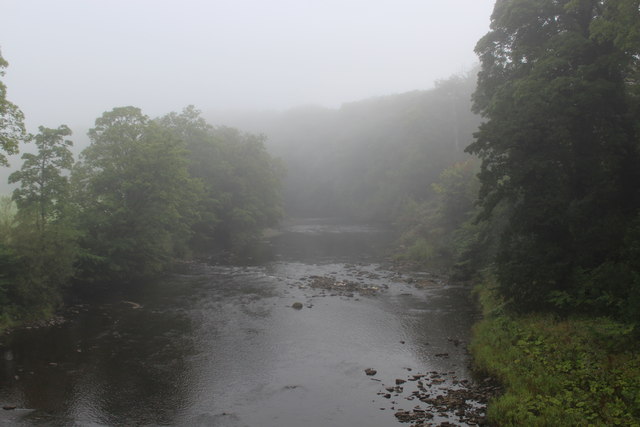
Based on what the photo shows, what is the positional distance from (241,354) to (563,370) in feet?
40.0

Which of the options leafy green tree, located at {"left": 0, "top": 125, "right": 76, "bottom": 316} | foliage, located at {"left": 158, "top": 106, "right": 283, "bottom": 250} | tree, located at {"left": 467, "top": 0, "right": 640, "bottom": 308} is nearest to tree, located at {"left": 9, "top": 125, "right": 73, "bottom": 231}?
leafy green tree, located at {"left": 0, "top": 125, "right": 76, "bottom": 316}

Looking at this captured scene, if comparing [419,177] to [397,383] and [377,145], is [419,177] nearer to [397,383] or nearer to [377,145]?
[377,145]

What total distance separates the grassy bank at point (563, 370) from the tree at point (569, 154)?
7.49 feet

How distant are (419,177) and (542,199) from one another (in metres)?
62.7

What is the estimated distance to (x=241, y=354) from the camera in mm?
19594

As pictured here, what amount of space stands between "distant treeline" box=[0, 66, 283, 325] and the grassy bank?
21528 mm

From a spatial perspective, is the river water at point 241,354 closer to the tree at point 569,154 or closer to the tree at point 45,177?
the tree at point 569,154

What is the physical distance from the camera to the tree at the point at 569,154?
17797 mm

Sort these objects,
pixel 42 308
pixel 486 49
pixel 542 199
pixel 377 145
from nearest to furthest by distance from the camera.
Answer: pixel 542 199 → pixel 42 308 → pixel 486 49 → pixel 377 145

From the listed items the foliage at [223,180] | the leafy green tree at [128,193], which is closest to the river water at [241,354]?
the leafy green tree at [128,193]

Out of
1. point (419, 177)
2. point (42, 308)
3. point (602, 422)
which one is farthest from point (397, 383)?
point (419, 177)

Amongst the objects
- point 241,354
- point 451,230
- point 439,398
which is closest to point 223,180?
point 451,230

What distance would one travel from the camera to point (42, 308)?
24.0 m

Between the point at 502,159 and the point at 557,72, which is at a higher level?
the point at 557,72
